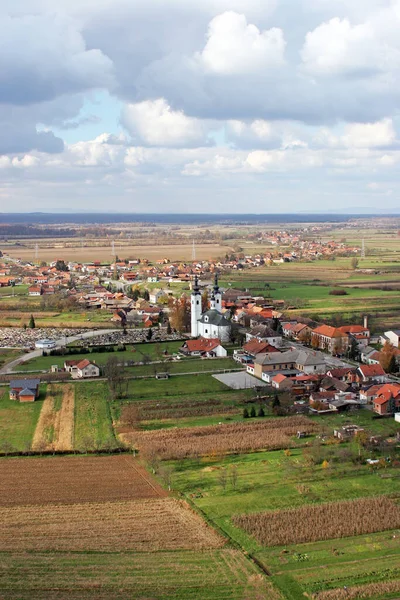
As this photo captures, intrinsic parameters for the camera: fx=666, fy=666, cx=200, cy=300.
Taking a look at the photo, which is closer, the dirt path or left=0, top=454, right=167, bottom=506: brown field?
left=0, top=454, right=167, bottom=506: brown field

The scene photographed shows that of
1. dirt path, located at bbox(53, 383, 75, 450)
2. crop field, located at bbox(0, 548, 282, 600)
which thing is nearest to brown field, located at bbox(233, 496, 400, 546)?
crop field, located at bbox(0, 548, 282, 600)

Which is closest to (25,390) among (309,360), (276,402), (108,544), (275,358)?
(276,402)

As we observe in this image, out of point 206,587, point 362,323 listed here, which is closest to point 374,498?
point 206,587

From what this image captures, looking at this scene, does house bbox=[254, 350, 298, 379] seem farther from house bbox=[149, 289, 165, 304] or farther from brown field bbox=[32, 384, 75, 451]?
house bbox=[149, 289, 165, 304]

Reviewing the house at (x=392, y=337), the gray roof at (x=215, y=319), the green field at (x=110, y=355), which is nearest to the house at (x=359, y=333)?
the house at (x=392, y=337)

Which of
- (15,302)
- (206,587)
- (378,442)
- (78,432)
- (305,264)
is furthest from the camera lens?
(305,264)

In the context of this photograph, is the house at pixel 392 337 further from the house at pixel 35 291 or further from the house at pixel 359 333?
the house at pixel 35 291

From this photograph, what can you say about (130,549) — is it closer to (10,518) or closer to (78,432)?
(10,518)
